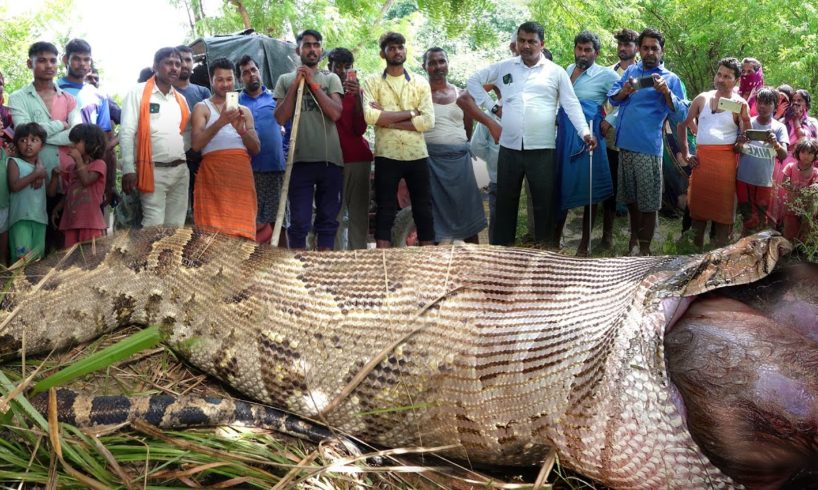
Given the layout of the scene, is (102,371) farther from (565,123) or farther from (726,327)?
(565,123)

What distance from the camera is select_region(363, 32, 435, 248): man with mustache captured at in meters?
6.52

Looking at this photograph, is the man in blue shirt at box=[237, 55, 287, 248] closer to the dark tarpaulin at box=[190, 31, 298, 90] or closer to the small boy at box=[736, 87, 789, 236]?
the dark tarpaulin at box=[190, 31, 298, 90]

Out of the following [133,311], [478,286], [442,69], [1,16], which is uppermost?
[1,16]

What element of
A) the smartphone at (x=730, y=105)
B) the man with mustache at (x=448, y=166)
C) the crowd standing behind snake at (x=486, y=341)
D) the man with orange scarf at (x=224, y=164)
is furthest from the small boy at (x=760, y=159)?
the man with orange scarf at (x=224, y=164)

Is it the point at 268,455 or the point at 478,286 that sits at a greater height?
the point at 478,286

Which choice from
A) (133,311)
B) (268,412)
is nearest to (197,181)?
(133,311)

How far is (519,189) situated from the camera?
701 centimetres

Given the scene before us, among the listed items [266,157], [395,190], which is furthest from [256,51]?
[395,190]

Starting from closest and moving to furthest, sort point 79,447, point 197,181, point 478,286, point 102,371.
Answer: point 79,447 → point 478,286 → point 102,371 → point 197,181

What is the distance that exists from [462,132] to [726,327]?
542 cm

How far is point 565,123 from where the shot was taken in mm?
7531

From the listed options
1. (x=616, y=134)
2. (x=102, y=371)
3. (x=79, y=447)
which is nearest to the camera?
(x=79, y=447)

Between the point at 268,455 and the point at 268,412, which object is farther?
the point at 268,412

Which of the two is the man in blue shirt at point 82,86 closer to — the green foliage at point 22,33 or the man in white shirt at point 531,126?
the man in white shirt at point 531,126
